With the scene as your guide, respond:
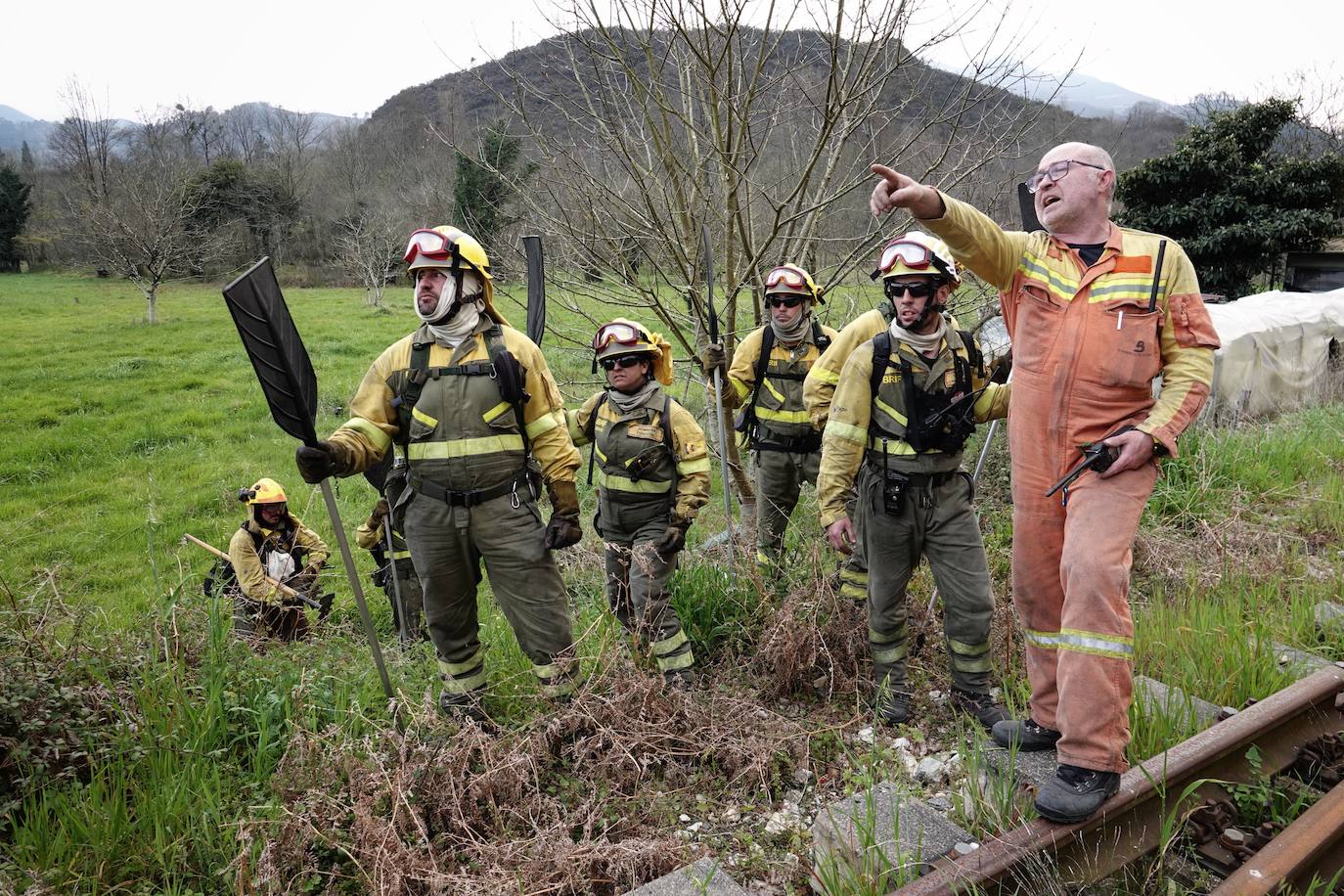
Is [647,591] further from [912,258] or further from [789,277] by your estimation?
[789,277]

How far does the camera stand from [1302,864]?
104 inches

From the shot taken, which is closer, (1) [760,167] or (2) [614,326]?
(2) [614,326]

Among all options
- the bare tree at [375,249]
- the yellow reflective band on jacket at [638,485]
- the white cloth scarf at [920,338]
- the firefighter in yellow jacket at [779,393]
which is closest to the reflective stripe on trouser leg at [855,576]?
the firefighter in yellow jacket at [779,393]

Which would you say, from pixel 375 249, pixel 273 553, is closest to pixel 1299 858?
pixel 273 553

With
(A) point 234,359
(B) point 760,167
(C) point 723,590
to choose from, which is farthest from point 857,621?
(A) point 234,359

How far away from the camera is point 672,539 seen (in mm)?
4922

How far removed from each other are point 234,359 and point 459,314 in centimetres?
1827

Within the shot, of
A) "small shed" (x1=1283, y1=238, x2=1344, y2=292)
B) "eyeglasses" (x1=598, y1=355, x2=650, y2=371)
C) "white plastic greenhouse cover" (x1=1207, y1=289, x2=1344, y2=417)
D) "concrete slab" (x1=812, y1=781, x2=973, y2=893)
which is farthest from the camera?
"small shed" (x1=1283, y1=238, x2=1344, y2=292)

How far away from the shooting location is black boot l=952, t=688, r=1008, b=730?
4.09m

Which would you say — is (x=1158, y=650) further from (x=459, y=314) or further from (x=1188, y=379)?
(x=459, y=314)

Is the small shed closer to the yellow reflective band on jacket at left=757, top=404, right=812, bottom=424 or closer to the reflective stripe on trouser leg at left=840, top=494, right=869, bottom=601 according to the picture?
the yellow reflective band on jacket at left=757, top=404, right=812, bottom=424

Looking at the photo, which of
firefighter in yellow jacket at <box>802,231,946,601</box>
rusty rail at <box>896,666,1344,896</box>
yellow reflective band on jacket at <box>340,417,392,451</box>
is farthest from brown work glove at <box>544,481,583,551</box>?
rusty rail at <box>896,666,1344,896</box>

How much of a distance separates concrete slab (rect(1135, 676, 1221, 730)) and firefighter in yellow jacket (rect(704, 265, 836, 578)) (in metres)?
2.65

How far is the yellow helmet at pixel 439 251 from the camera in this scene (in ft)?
13.6
